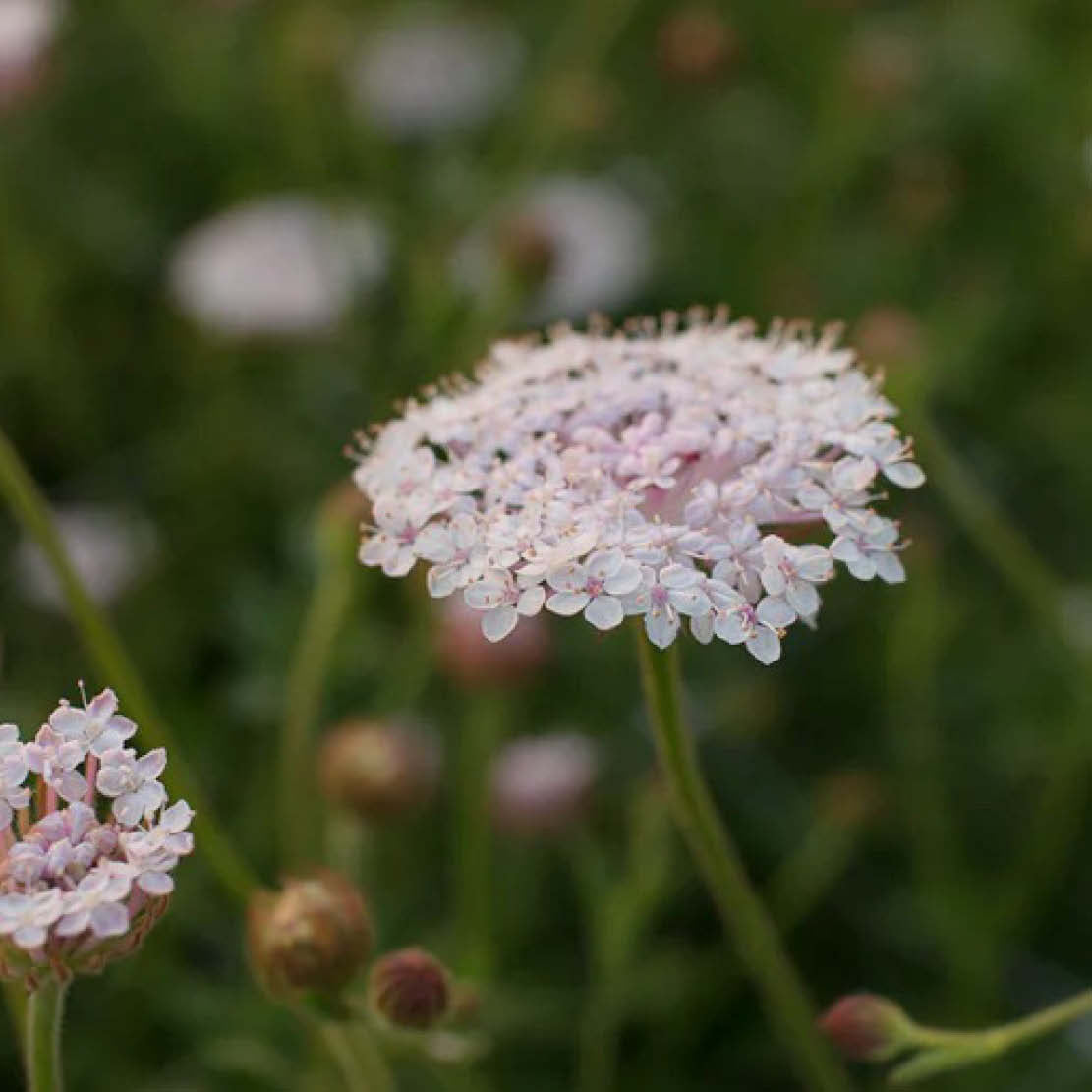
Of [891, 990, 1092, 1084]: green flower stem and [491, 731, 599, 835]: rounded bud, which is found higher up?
[491, 731, 599, 835]: rounded bud

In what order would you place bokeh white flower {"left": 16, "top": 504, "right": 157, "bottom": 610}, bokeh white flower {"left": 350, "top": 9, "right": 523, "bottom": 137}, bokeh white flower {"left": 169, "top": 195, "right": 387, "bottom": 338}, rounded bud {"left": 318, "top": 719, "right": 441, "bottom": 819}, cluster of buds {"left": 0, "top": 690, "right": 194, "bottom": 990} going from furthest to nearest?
bokeh white flower {"left": 350, "top": 9, "right": 523, "bottom": 137}
bokeh white flower {"left": 169, "top": 195, "right": 387, "bottom": 338}
bokeh white flower {"left": 16, "top": 504, "right": 157, "bottom": 610}
rounded bud {"left": 318, "top": 719, "right": 441, "bottom": 819}
cluster of buds {"left": 0, "top": 690, "right": 194, "bottom": 990}

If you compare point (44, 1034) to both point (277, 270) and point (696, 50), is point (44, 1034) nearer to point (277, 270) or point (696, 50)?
point (277, 270)

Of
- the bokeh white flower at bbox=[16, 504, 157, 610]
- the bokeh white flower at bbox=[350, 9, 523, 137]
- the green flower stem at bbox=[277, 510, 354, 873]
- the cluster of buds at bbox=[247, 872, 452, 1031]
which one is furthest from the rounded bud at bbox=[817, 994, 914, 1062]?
the bokeh white flower at bbox=[350, 9, 523, 137]

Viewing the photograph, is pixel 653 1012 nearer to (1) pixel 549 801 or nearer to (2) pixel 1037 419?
(1) pixel 549 801

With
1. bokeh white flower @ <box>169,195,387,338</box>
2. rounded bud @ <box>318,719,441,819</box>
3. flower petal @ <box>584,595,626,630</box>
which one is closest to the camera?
flower petal @ <box>584,595,626,630</box>

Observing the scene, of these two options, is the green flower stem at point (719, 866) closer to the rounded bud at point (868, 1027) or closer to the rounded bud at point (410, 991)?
the rounded bud at point (868, 1027)

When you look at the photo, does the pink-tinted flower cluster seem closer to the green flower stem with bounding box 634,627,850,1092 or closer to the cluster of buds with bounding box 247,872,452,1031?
the green flower stem with bounding box 634,627,850,1092
